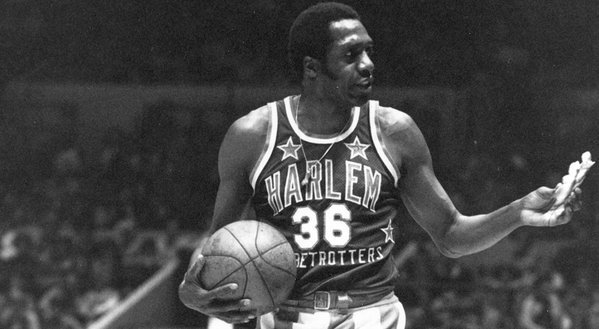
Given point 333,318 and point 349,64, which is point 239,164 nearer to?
point 349,64

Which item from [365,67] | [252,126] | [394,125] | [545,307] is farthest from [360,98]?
[545,307]

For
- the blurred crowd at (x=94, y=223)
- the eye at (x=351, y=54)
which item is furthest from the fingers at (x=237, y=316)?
the blurred crowd at (x=94, y=223)

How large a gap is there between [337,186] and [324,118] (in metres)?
0.25

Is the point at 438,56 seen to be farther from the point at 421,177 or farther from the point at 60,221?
the point at 421,177

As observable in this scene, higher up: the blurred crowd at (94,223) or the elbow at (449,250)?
the elbow at (449,250)

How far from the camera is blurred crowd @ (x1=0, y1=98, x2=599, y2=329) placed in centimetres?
793

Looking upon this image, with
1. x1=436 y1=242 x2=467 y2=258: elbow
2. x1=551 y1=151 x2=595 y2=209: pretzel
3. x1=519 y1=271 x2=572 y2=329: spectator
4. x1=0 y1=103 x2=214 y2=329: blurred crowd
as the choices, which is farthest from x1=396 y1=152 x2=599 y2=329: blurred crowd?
x1=551 y1=151 x2=595 y2=209: pretzel

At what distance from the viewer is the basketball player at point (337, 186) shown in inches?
140

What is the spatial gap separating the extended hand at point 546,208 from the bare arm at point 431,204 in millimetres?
48

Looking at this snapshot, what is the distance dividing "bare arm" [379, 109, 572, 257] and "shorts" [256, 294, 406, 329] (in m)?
0.34

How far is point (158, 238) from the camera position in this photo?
30.8 ft

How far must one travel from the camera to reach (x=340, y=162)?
Result: 3633 mm

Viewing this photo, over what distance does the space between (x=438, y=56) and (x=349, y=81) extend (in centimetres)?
534

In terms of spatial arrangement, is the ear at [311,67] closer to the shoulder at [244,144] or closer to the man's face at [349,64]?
the man's face at [349,64]
